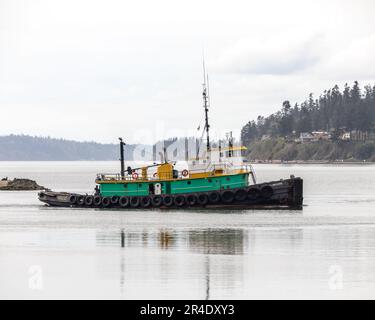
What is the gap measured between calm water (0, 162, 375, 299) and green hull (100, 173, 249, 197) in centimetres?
172

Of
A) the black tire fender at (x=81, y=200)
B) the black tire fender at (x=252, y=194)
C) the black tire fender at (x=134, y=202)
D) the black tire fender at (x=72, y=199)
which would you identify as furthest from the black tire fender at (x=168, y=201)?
the black tire fender at (x=72, y=199)

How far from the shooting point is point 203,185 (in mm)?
64812

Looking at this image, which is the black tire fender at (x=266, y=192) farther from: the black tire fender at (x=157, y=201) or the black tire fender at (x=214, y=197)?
the black tire fender at (x=157, y=201)

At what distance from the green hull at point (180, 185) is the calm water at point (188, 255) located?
1723mm

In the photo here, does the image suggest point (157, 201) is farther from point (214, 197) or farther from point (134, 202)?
point (214, 197)

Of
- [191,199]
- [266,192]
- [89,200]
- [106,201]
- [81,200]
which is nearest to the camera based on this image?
[266,192]

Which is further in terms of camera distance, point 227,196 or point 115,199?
point 115,199

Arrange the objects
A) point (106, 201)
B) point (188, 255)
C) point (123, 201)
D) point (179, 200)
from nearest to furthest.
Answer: point (188, 255) → point (179, 200) → point (123, 201) → point (106, 201)

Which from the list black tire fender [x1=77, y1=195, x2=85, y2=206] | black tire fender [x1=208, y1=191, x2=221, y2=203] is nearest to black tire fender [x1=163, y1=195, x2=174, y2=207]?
black tire fender [x1=208, y1=191, x2=221, y2=203]

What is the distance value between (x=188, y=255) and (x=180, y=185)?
84.2 feet

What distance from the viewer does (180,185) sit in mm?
65375

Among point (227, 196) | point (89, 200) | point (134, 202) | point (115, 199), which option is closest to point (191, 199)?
point (227, 196)

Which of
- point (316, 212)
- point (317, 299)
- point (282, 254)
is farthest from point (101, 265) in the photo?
point (316, 212)

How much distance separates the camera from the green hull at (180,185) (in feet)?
211
